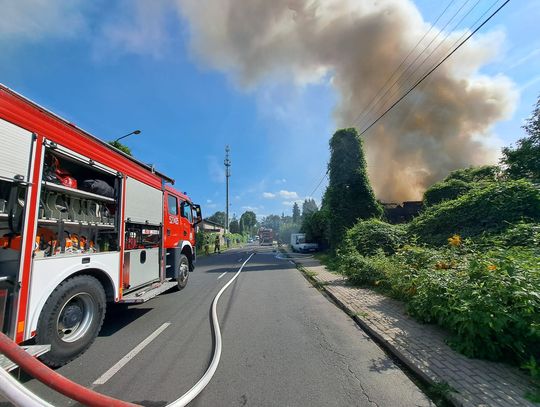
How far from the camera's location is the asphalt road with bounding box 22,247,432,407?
2967 millimetres

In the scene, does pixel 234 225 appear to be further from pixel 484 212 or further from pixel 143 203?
pixel 143 203

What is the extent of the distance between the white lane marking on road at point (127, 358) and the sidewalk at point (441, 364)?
375 centimetres

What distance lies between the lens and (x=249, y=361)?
3.80 meters

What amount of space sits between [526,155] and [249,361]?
26.5 m

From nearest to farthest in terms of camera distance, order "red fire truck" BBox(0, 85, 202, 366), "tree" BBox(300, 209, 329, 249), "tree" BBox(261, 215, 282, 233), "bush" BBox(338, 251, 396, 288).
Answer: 1. "red fire truck" BBox(0, 85, 202, 366)
2. "bush" BBox(338, 251, 396, 288)
3. "tree" BBox(300, 209, 329, 249)
4. "tree" BBox(261, 215, 282, 233)

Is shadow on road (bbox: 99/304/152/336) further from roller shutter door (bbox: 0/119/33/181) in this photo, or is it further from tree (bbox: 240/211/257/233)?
tree (bbox: 240/211/257/233)

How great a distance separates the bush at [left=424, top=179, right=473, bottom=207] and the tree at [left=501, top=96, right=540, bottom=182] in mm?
3502

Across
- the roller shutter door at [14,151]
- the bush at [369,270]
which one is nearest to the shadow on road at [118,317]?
the roller shutter door at [14,151]

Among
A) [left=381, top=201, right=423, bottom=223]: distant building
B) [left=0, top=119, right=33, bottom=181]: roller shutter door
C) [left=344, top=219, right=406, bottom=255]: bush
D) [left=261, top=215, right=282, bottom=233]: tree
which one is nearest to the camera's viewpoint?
[left=0, top=119, right=33, bottom=181]: roller shutter door

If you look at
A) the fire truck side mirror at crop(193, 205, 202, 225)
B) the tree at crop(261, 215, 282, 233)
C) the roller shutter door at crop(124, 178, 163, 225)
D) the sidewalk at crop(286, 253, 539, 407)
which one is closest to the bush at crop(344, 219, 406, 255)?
the sidewalk at crop(286, 253, 539, 407)

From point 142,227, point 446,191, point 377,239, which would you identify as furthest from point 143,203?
point 446,191

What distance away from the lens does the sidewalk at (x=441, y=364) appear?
2.82 metres

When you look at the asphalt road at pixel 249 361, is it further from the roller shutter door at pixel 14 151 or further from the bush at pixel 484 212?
the bush at pixel 484 212

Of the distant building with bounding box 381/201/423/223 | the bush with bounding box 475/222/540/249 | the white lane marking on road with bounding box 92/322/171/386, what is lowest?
the white lane marking on road with bounding box 92/322/171/386
